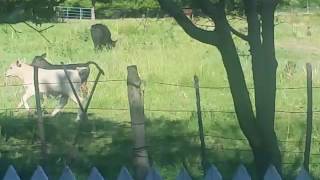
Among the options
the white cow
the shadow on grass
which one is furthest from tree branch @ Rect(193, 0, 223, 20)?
the white cow

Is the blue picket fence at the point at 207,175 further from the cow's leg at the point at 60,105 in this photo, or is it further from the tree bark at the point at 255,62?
the cow's leg at the point at 60,105

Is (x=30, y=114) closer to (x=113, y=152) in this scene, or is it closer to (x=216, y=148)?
(x=113, y=152)

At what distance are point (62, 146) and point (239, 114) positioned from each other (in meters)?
3.02

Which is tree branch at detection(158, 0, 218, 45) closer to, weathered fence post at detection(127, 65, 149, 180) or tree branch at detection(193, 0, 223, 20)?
tree branch at detection(193, 0, 223, 20)

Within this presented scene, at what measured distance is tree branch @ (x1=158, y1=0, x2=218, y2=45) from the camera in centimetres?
597

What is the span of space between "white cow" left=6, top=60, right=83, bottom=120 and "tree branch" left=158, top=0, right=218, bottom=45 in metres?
4.13

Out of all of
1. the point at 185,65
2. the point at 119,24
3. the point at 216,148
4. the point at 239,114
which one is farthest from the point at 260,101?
the point at 119,24

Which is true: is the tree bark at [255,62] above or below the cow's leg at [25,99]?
above

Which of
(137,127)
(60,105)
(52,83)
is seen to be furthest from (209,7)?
(60,105)

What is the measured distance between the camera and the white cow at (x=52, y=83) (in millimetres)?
10352

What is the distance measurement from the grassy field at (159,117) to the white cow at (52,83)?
0.86 feet

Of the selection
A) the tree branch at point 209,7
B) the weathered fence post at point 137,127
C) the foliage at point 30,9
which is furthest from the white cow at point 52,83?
the weathered fence post at point 137,127

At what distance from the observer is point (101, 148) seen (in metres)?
8.73

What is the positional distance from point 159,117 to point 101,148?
2.24m
